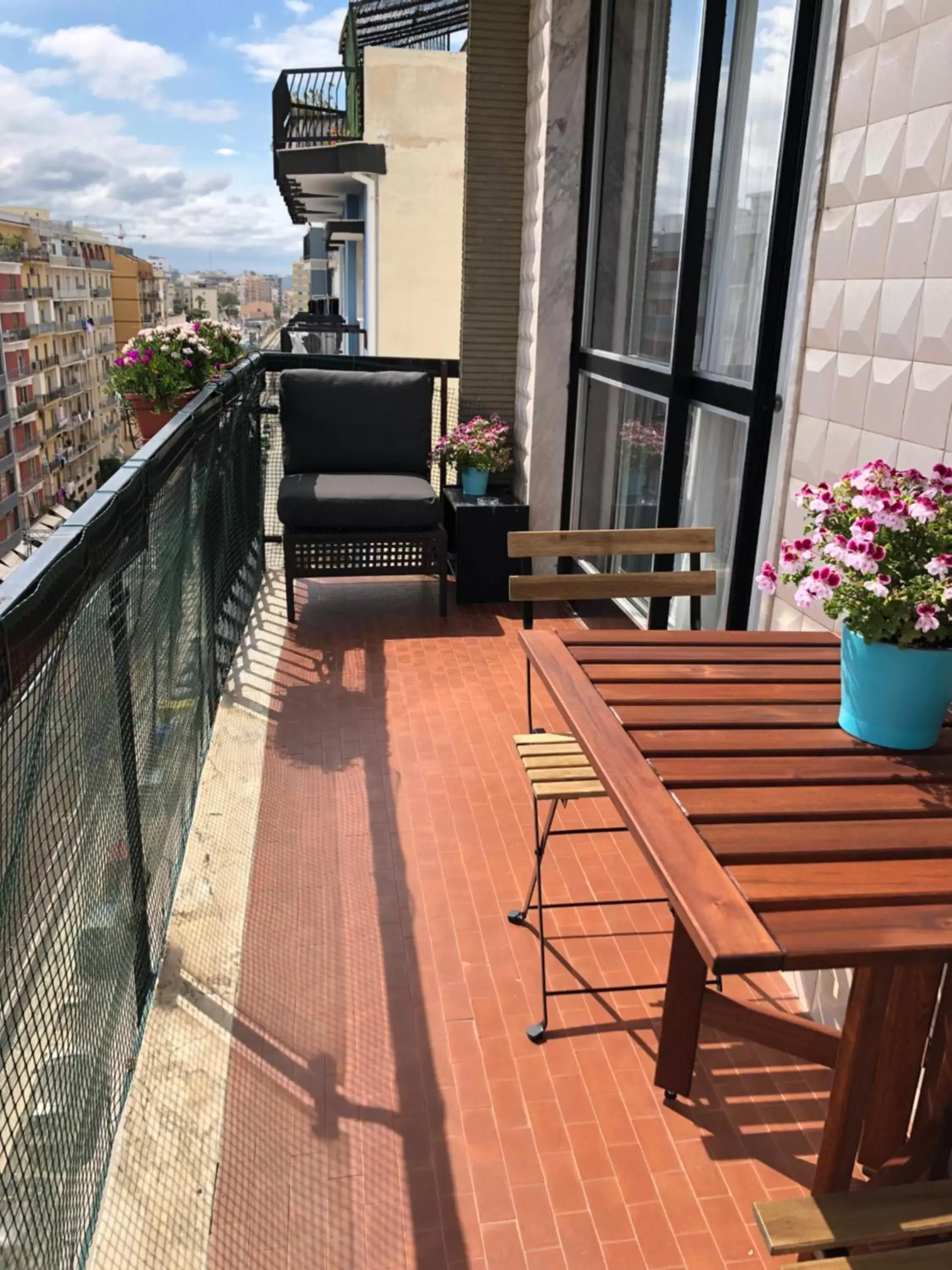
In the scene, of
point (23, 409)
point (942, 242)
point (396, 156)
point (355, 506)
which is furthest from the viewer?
point (23, 409)

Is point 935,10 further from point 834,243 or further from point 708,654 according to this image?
point 708,654

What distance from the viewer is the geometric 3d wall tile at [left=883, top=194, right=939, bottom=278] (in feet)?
7.39

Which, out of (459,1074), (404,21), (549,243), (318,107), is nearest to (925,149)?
(459,1074)

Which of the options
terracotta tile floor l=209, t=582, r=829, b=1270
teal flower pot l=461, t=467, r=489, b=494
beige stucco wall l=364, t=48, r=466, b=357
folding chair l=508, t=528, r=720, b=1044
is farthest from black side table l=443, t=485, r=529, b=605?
beige stucco wall l=364, t=48, r=466, b=357

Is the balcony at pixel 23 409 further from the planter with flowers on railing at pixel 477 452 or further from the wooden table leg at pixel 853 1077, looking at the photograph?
the wooden table leg at pixel 853 1077

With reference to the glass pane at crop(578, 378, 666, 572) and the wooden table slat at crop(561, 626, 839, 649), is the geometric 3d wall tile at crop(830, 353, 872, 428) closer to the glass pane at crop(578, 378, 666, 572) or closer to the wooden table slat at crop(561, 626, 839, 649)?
the wooden table slat at crop(561, 626, 839, 649)

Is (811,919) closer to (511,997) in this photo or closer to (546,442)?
(511,997)

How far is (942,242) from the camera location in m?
2.20

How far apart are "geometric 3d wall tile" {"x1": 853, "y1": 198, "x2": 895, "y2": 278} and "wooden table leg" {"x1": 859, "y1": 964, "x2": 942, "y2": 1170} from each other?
1.62 meters

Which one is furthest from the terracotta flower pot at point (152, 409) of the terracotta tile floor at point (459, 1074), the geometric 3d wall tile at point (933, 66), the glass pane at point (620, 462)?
the geometric 3d wall tile at point (933, 66)

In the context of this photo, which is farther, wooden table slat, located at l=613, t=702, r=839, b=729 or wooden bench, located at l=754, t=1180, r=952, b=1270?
wooden table slat, located at l=613, t=702, r=839, b=729

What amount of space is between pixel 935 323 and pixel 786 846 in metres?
1.36

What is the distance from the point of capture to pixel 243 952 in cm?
283

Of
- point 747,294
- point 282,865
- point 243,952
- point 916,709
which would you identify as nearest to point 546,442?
point 747,294
